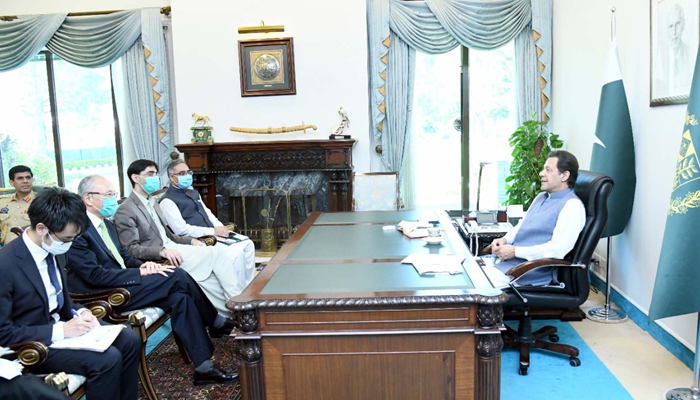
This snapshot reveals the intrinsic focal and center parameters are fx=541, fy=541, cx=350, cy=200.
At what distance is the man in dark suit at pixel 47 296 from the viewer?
2.15 m

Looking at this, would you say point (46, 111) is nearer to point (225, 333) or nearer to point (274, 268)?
point (225, 333)

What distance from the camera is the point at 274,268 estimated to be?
265cm

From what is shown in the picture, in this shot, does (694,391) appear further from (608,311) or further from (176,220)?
(176,220)

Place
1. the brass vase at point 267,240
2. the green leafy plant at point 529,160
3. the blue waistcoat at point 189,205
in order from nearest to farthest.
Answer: the blue waistcoat at point 189,205 < the green leafy plant at point 529,160 < the brass vase at point 267,240

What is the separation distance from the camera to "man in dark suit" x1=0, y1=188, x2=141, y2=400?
2154 millimetres

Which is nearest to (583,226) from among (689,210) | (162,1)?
(689,210)

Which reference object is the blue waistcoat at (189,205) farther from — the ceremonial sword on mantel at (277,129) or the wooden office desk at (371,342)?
the wooden office desk at (371,342)

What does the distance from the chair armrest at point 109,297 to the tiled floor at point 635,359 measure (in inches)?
99.4

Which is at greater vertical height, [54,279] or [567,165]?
[567,165]

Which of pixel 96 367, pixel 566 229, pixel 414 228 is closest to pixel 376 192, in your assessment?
pixel 414 228

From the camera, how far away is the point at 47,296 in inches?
89.2

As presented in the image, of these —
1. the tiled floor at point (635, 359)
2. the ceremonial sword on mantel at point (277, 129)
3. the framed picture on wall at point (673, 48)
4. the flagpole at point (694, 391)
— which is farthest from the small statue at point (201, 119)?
the flagpole at point (694, 391)

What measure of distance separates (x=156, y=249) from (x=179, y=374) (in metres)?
0.81

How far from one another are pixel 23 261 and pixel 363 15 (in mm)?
4502
